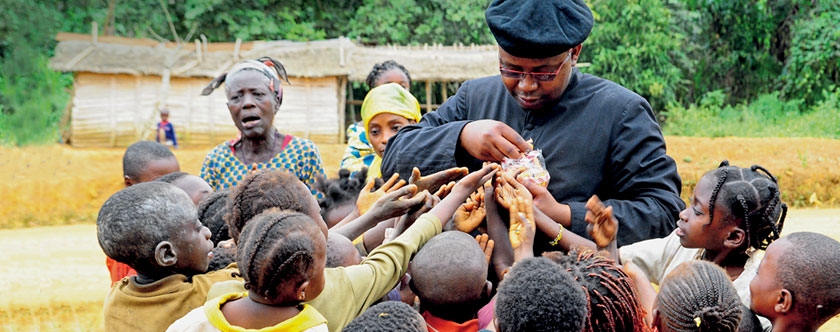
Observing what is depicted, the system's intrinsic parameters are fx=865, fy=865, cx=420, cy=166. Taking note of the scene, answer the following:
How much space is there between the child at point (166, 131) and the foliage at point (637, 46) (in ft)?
29.8

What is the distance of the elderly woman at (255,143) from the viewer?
529cm

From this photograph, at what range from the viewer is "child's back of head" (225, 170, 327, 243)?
3238 millimetres

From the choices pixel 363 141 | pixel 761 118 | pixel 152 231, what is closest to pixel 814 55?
pixel 761 118

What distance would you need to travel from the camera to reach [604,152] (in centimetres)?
346

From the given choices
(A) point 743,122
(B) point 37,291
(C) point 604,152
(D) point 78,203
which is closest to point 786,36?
(A) point 743,122

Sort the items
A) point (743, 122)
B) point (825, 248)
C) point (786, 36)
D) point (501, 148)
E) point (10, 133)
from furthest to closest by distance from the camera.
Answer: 1. point (786, 36)
2. point (743, 122)
3. point (10, 133)
4. point (501, 148)
5. point (825, 248)

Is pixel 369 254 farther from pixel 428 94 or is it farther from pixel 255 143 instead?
pixel 428 94

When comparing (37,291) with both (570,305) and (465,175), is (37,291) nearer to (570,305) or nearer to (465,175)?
(465,175)

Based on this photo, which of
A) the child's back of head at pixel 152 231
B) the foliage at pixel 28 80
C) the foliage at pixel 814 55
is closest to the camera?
the child's back of head at pixel 152 231

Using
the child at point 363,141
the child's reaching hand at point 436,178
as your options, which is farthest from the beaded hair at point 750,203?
the child at point 363,141

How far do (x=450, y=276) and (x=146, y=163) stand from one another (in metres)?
3.12

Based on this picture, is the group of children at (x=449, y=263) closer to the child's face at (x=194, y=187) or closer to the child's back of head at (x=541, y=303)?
the child's back of head at (x=541, y=303)

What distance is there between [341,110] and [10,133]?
6548mm

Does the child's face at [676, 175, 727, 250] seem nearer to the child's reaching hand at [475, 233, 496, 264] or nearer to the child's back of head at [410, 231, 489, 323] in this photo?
the child's reaching hand at [475, 233, 496, 264]
